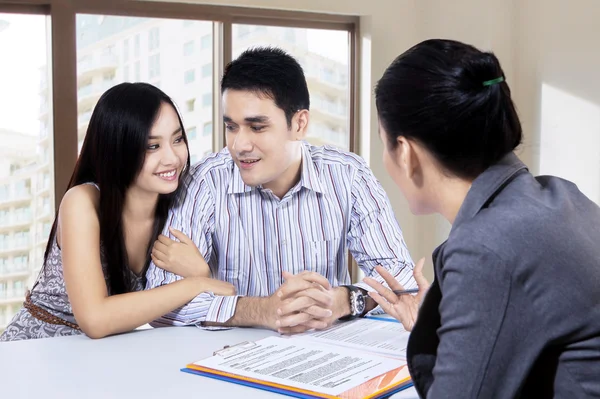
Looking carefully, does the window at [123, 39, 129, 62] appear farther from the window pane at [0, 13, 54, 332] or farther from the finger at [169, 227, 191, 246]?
the finger at [169, 227, 191, 246]

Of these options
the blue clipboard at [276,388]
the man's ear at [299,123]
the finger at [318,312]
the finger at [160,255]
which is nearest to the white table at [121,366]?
the blue clipboard at [276,388]

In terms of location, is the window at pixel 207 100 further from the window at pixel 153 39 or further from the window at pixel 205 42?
the window at pixel 153 39

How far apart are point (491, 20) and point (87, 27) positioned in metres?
2.21

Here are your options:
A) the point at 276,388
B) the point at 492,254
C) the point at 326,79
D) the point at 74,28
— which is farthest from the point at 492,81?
the point at 326,79

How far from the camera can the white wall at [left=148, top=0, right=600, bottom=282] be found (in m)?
3.78

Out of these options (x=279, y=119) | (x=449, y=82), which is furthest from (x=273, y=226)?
(x=449, y=82)

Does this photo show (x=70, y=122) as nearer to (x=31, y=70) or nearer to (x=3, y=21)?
(x=31, y=70)

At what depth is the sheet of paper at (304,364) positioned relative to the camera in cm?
137

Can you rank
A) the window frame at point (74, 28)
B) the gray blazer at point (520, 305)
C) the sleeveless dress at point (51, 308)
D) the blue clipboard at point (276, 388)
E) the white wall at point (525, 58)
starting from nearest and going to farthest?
the gray blazer at point (520, 305)
the blue clipboard at point (276, 388)
the sleeveless dress at point (51, 308)
the window frame at point (74, 28)
the white wall at point (525, 58)

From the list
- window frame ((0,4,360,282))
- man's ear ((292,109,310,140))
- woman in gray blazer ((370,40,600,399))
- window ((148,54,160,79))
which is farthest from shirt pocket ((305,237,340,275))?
window ((148,54,160,79))

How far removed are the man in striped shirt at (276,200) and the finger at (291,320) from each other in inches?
15.2

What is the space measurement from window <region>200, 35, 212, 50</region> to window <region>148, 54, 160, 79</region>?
25 cm

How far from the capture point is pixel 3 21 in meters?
3.46

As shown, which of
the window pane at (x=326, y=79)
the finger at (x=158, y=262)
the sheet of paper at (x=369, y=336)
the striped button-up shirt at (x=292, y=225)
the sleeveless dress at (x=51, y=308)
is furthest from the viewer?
the window pane at (x=326, y=79)
